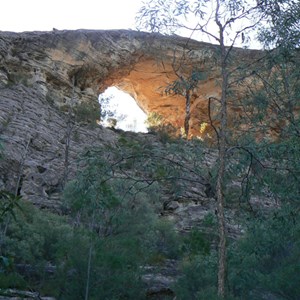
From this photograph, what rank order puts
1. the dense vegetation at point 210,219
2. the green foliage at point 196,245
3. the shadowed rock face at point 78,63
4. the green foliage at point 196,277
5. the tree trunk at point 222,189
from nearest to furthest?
the tree trunk at point 222,189 < the dense vegetation at point 210,219 < the green foliage at point 196,277 < the green foliage at point 196,245 < the shadowed rock face at point 78,63

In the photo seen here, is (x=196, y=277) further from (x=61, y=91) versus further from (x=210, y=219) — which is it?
(x=61, y=91)

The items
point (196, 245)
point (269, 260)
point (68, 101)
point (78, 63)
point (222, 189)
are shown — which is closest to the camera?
point (222, 189)

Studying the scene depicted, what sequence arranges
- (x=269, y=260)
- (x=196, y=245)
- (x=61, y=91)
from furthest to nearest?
(x=61, y=91) → (x=196, y=245) → (x=269, y=260)

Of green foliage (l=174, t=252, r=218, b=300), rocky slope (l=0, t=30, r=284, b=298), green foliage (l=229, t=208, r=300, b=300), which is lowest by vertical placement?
green foliage (l=174, t=252, r=218, b=300)

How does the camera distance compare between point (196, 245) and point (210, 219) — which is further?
point (196, 245)

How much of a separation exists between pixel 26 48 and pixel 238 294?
68.4 ft

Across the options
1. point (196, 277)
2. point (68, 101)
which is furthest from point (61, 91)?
point (196, 277)

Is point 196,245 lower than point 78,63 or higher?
lower

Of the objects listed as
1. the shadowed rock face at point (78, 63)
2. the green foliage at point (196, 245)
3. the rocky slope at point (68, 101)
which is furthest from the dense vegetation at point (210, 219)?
the shadowed rock face at point (78, 63)

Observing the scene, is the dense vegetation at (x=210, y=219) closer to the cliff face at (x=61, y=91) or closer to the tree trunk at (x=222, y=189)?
the tree trunk at (x=222, y=189)

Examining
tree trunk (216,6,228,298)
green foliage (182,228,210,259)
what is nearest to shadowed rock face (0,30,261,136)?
green foliage (182,228,210,259)

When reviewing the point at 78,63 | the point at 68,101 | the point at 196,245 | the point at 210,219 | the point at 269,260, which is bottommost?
the point at 196,245

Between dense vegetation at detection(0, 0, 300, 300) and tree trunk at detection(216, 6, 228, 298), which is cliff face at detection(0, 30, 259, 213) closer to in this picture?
dense vegetation at detection(0, 0, 300, 300)

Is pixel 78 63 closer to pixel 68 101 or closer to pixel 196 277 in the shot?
pixel 68 101
